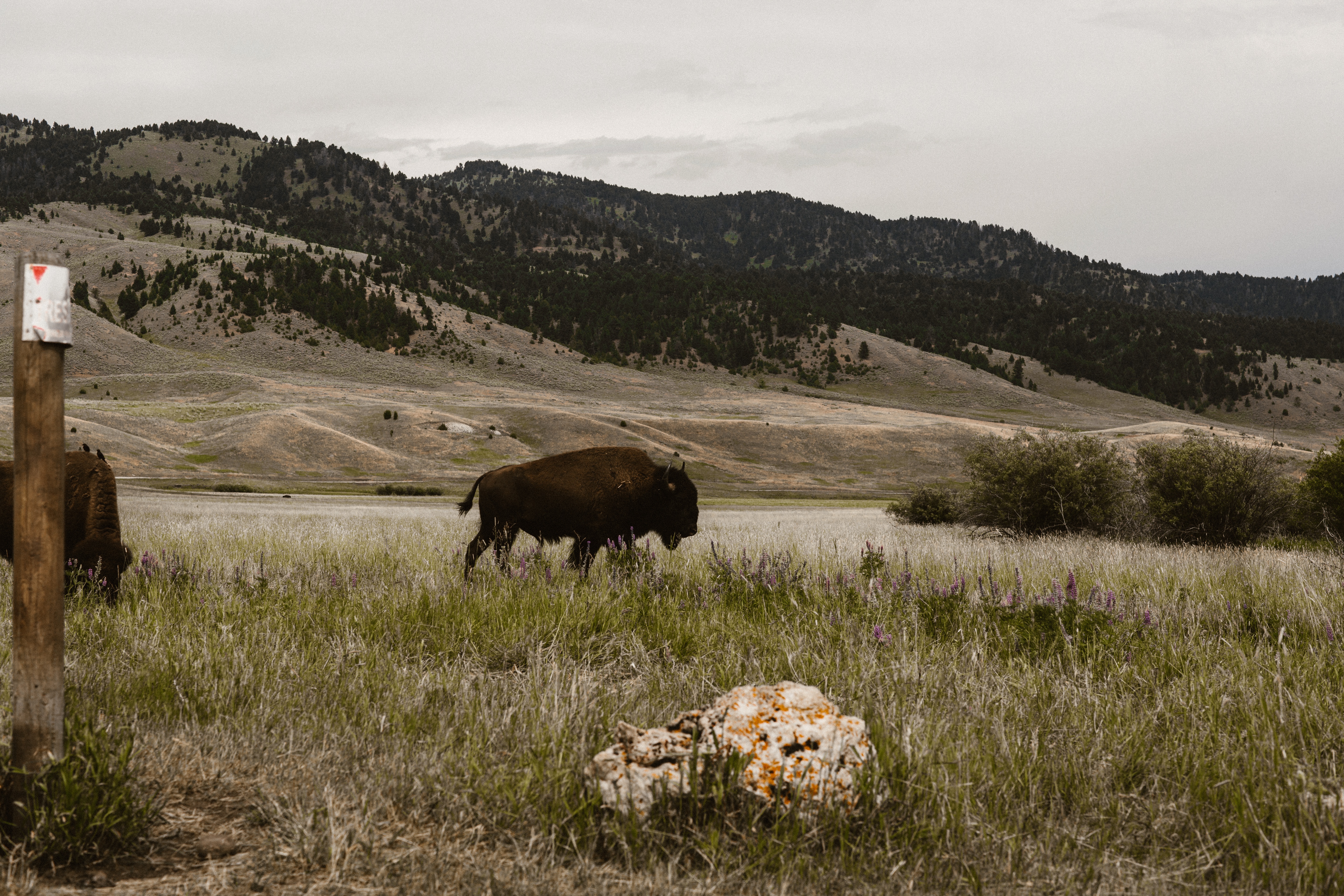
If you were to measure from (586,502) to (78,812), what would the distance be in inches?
221

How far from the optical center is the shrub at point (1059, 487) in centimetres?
1908

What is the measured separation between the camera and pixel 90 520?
7.30 m

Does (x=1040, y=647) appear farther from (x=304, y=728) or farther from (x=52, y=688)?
(x=52, y=688)

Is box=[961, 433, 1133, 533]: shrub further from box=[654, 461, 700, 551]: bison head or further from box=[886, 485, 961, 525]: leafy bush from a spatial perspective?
box=[654, 461, 700, 551]: bison head

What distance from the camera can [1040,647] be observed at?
570 centimetres

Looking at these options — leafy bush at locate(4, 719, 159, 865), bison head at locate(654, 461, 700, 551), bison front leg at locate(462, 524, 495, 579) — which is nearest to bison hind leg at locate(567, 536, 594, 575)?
bison head at locate(654, 461, 700, 551)

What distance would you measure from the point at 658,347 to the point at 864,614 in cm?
13508

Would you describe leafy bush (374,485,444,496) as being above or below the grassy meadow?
below

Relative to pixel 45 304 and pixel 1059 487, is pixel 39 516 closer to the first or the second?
pixel 45 304

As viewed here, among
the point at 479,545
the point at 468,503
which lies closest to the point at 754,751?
the point at 479,545

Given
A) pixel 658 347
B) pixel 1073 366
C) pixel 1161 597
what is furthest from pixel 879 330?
pixel 1161 597

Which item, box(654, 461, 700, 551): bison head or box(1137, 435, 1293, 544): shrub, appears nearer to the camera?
box(654, 461, 700, 551): bison head

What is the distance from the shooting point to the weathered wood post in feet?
9.31

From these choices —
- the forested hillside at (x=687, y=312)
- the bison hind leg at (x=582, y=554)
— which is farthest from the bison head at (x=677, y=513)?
the forested hillside at (x=687, y=312)
